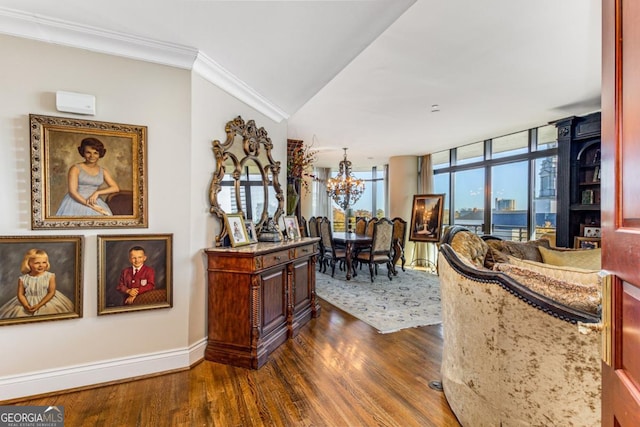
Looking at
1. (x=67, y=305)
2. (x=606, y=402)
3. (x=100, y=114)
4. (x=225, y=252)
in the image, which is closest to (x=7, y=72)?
(x=100, y=114)

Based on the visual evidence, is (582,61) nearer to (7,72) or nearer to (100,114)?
(100,114)

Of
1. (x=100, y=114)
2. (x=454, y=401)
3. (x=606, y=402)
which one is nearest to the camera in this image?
(x=606, y=402)

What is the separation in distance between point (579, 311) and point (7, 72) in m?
3.53

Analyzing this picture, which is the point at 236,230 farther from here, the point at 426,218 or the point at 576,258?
the point at 426,218

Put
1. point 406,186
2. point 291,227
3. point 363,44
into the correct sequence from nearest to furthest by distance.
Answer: point 363,44
point 291,227
point 406,186

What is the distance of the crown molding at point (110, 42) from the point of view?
1.95 meters

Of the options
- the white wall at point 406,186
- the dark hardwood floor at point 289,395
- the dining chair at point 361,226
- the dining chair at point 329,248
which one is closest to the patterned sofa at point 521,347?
the dark hardwood floor at point 289,395

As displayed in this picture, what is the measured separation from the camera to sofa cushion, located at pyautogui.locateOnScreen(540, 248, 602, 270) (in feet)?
8.46

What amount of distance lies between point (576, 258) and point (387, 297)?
239 centimetres

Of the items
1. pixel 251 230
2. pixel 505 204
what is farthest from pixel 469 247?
pixel 505 204

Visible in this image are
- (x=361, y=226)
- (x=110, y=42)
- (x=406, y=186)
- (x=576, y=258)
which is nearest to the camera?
(x=110, y=42)

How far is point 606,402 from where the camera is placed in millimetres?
772

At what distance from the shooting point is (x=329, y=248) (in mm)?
6047

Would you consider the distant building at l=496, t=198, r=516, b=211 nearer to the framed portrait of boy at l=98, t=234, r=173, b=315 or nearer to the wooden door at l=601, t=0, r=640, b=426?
the wooden door at l=601, t=0, r=640, b=426
